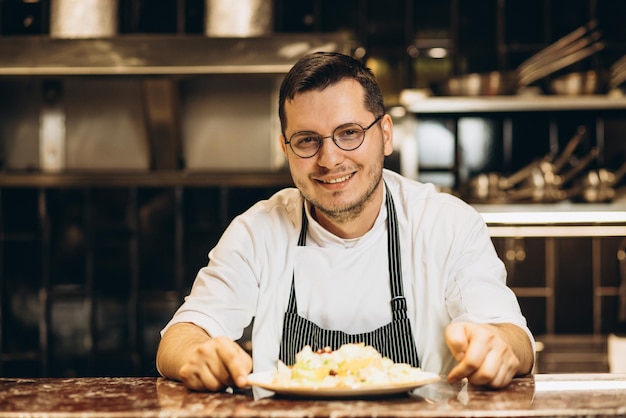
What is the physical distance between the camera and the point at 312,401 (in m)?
1.44

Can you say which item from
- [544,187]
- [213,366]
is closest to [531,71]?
[544,187]

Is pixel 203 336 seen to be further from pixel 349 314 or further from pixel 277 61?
pixel 277 61

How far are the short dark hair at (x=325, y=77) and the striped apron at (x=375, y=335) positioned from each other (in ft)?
1.29

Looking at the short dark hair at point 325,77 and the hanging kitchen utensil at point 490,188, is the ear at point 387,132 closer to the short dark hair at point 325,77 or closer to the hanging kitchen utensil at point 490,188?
the short dark hair at point 325,77

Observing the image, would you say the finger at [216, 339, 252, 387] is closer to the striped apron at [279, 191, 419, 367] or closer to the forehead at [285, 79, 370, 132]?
the striped apron at [279, 191, 419, 367]

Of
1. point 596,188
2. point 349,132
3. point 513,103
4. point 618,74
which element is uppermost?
point 618,74

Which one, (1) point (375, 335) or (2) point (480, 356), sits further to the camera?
(1) point (375, 335)

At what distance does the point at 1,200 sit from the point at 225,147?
109 cm

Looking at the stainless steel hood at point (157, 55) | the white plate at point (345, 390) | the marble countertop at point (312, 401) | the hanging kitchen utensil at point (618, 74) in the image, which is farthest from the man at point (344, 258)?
the hanging kitchen utensil at point (618, 74)

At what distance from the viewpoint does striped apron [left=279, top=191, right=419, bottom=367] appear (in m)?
1.92

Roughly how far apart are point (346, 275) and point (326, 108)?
0.43 metres

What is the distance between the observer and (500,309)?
→ 6.20 feet

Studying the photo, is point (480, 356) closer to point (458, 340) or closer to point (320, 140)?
point (458, 340)

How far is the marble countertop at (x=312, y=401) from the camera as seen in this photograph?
1314 mm
